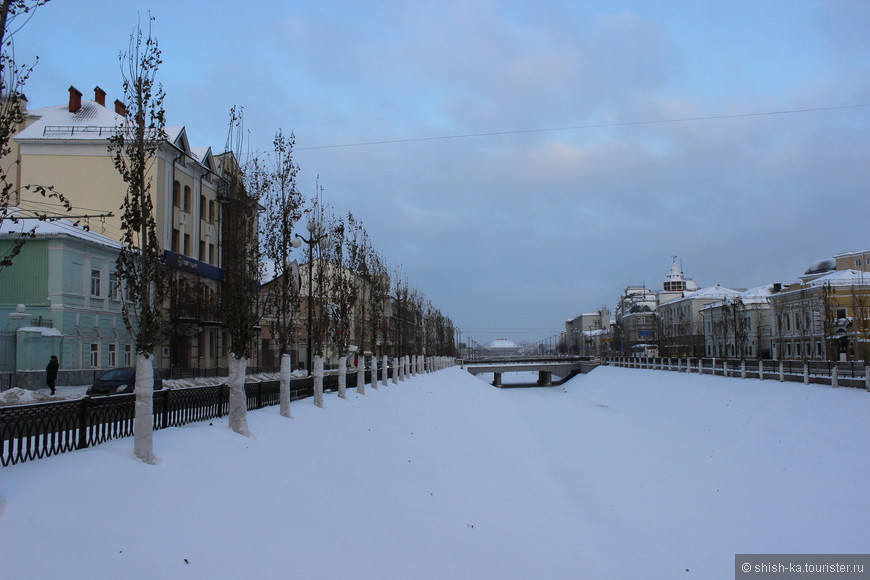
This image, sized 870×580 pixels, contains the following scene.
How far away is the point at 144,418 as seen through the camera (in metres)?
9.27

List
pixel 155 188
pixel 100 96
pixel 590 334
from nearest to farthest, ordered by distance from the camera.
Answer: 1. pixel 155 188
2. pixel 100 96
3. pixel 590 334

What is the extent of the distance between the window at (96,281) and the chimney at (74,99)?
11.6 m

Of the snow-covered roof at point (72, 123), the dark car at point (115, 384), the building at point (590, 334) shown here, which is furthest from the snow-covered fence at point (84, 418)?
the building at point (590, 334)

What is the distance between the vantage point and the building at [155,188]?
3456cm

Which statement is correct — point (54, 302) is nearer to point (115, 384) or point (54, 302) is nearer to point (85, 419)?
point (115, 384)

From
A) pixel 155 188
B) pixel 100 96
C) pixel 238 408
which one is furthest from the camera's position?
pixel 100 96

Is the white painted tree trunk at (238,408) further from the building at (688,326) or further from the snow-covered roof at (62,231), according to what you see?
the building at (688,326)

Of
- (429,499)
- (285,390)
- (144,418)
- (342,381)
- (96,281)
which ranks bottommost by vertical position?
(429,499)

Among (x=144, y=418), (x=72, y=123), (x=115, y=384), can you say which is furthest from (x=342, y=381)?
(x=72, y=123)

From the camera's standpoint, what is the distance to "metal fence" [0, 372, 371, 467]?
824 cm

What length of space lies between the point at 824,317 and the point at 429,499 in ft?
180

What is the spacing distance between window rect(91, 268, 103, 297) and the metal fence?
66.8ft

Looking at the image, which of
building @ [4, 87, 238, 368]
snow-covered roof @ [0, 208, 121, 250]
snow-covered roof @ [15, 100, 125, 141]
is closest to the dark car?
snow-covered roof @ [0, 208, 121, 250]

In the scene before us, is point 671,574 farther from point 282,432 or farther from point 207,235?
point 207,235
